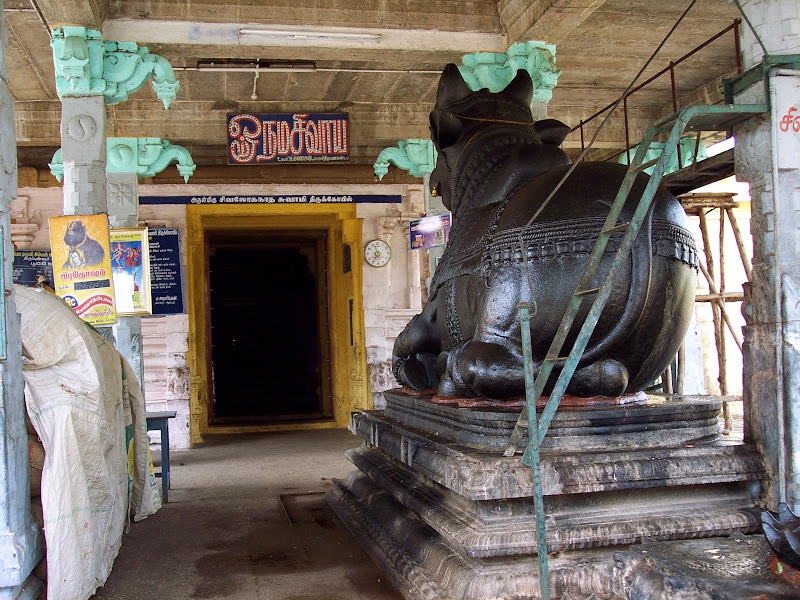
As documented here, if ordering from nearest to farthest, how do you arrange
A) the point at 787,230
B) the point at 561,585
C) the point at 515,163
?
the point at 561,585 → the point at 787,230 → the point at 515,163

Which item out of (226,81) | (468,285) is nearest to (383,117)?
(226,81)

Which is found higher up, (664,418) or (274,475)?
(664,418)

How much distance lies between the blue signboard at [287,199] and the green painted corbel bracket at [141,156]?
132 cm

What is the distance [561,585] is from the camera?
110 inches

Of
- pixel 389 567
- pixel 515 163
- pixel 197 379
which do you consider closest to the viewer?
pixel 389 567

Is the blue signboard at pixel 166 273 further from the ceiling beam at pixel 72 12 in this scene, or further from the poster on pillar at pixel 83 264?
the ceiling beam at pixel 72 12

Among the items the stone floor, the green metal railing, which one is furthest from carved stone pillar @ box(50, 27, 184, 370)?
the green metal railing

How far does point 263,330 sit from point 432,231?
29.1 ft

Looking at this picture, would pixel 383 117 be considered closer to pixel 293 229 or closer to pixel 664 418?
pixel 293 229

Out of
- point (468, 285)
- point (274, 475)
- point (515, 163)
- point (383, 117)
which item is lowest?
point (274, 475)

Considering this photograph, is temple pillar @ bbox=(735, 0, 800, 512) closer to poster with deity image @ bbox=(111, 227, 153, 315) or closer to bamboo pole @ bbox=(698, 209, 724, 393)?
poster with deity image @ bbox=(111, 227, 153, 315)

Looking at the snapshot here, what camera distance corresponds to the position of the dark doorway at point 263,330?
14211mm

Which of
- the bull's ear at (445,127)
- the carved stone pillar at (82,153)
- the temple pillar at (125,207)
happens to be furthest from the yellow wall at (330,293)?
the bull's ear at (445,127)

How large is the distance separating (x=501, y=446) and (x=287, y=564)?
1407 millimetres
